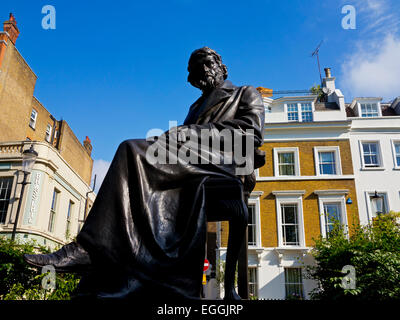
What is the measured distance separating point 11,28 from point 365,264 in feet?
97.0

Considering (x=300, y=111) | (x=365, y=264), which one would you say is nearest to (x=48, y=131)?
(x=300, y=111)

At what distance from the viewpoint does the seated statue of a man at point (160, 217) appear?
8.25ft

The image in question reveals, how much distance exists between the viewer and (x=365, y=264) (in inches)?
564

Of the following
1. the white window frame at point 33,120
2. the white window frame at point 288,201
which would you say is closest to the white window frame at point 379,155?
the white window frame at point 288,201

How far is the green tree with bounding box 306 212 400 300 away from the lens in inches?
484

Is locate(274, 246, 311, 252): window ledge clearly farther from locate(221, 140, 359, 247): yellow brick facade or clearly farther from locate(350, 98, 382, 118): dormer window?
locate(350, 98, 382, 118): dormer window

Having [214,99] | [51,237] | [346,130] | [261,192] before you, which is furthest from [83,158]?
[214,99]

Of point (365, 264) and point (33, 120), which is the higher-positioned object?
point (33, 120)

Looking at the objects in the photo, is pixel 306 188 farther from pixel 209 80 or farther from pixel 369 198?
pixel 209 80

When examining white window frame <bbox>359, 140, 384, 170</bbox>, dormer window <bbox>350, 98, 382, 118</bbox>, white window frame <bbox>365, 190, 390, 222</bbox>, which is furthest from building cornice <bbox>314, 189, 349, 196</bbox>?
dormer window <bbox>350, 98, 382, 118</bbox>

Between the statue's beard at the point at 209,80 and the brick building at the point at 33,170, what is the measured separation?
1984 centimetres

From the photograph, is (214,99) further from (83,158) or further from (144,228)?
(83,158)

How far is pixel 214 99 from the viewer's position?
3.82 metres
